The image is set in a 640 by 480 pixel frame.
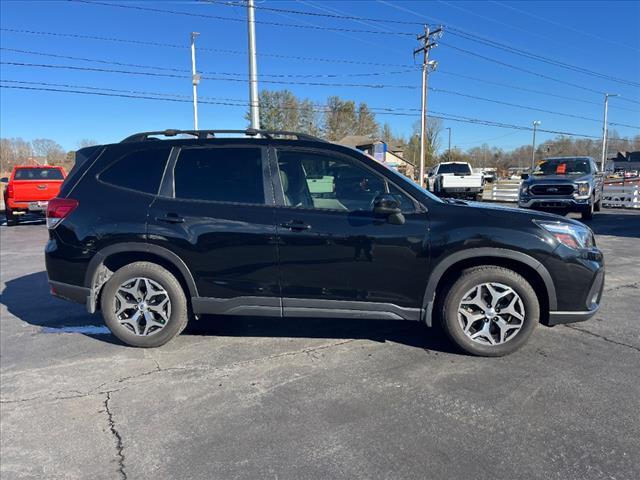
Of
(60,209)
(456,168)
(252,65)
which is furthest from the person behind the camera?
(456,168)

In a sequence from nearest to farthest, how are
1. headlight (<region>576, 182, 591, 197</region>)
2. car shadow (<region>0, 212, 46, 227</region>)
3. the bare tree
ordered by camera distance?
headlight (<region>576, 182, 591, 197</region>) < car shadow (<region>0, 212, 46, 227</region>) < the bare tree

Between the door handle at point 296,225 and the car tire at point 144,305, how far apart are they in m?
1.17

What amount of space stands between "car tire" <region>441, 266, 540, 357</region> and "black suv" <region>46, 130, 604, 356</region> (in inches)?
0.4

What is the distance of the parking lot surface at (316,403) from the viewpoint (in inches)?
99.1

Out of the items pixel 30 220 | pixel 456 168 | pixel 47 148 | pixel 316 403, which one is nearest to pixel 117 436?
pixel 316 403

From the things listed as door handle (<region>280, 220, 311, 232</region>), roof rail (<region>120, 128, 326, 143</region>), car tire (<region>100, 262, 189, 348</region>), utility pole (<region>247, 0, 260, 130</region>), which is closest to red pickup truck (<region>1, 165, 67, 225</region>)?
utility pole (<region>247, 0, 260, 130</region>)

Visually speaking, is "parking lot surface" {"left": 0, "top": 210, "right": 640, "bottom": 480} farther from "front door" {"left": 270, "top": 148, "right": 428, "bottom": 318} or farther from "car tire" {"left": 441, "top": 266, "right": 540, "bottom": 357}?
"front door" {"left": 270, "top": 148, "right": 428, "bottom": 318}

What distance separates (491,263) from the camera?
12.3ft

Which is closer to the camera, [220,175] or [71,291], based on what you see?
[220,175]

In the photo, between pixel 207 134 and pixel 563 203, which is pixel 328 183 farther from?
pixel 563 203

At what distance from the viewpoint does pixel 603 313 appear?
4977mm

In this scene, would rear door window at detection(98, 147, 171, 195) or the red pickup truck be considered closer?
rear door window at detection(98, 147, 171, 195)

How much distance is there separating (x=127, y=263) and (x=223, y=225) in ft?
3.60

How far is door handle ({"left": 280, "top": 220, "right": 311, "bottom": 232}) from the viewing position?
3760 millimetres
